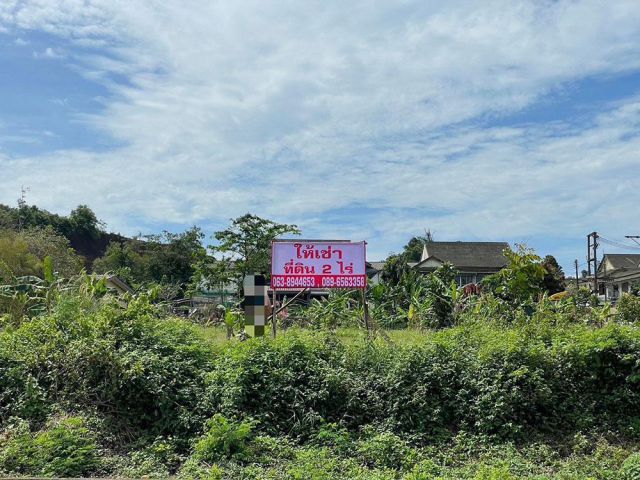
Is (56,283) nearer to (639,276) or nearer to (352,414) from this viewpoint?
(352,414)

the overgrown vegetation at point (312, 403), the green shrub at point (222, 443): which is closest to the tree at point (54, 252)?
the overgrown vegetation at point (312, 403)

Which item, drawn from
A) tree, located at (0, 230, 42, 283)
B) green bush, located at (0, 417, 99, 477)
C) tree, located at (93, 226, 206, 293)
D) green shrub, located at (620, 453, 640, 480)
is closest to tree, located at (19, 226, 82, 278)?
tree, located at (0, 230, 42, 283)

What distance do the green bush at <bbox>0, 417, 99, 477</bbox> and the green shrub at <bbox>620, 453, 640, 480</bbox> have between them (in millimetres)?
5179

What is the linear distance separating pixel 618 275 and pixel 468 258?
1410 centimetres

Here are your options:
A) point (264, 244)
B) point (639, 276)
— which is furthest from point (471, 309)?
point (639, 276)

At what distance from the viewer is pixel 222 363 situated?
699 centimetres

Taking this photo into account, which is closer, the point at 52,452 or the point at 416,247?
the point at 52,452

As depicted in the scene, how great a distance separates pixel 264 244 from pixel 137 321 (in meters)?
20.4

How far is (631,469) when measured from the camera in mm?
4863

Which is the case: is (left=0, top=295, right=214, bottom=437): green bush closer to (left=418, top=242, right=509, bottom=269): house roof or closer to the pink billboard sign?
the pink billboard sign

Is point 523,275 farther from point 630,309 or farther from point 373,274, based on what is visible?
point 373,274

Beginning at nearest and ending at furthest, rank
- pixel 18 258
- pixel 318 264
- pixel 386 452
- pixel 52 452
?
pixel 52 452, pixel 386 452, pixel 318 264, pixel 18 258

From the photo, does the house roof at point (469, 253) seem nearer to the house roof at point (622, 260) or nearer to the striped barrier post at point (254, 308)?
the house roof at point (622, 260)

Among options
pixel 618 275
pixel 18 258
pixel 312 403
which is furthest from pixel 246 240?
pixel 618 275
